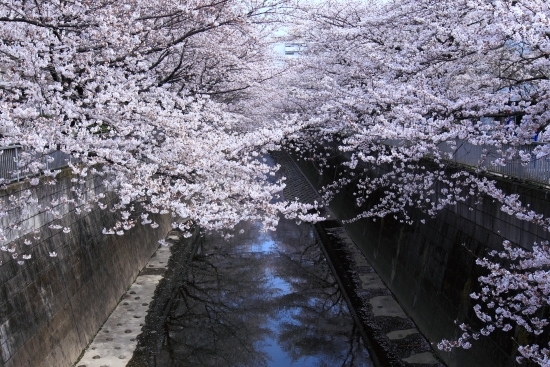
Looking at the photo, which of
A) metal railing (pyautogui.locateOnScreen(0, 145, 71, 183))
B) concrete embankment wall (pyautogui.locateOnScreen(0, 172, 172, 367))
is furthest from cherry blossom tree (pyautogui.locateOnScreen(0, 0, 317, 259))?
concrete embankment wall (pyautogui.locateOnScreen(0, 172, 172, 367))

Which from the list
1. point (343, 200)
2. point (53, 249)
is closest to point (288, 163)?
point (343, 200)

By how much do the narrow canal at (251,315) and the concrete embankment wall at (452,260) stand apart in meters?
1.76

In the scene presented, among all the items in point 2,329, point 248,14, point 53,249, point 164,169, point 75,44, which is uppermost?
point 248,14

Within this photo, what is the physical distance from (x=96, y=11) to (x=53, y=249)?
4892 millimetres

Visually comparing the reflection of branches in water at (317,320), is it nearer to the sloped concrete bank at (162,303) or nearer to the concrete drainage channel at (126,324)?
the sloped concrete bank at (162,303)

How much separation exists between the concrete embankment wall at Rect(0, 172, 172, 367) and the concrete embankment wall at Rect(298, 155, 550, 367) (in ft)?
25.5

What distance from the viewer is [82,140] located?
9039mm

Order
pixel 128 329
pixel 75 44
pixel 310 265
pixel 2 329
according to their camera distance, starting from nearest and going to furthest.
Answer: pixel 2 329 → pixel 75 44 → pixel 128 329 → pixel 310 265

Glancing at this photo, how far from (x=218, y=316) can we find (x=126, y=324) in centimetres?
248

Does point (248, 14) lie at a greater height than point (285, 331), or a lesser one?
greater

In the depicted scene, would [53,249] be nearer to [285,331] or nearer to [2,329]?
[2,329]

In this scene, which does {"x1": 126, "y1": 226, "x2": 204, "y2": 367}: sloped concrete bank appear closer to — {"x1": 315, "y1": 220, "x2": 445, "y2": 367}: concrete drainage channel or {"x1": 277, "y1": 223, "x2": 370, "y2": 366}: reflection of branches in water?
{"x1": 277, "y1": 223, "x2": 370, "y2": 366}: reflection of branches in water

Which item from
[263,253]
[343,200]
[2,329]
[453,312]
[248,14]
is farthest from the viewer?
[343,200]

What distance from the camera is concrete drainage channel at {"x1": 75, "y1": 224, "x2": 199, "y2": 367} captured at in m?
11.6
